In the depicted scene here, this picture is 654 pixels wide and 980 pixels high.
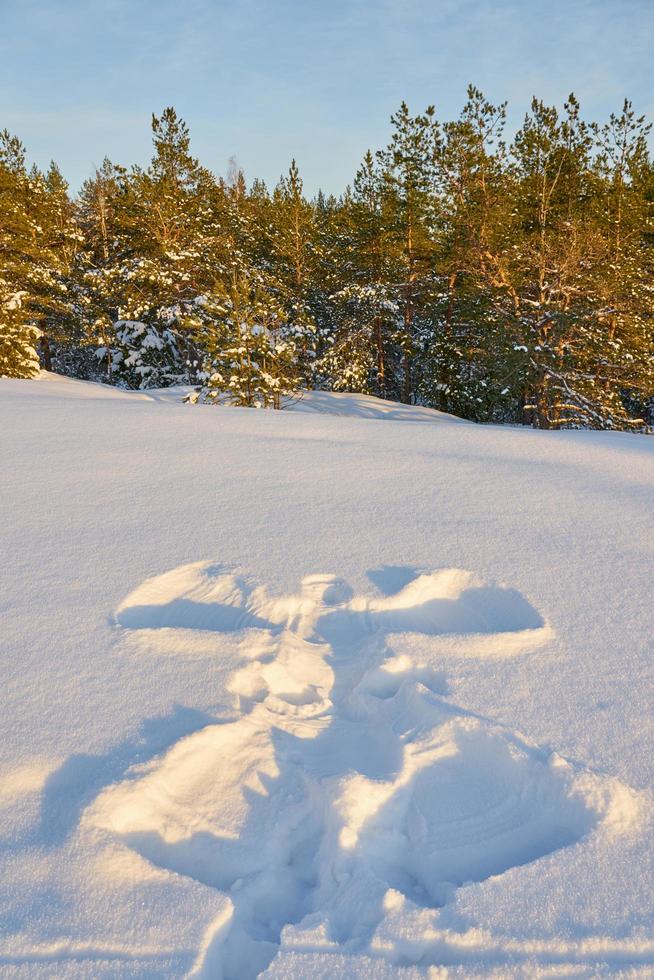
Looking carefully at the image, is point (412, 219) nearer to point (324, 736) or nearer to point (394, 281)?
point (394, 281)

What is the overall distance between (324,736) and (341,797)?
0.87 feet

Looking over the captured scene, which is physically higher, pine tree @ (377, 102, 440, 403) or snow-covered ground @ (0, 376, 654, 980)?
pine tree @ (377, 102, 440, 403)

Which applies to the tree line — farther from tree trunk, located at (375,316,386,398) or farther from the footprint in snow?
the footprint in snow

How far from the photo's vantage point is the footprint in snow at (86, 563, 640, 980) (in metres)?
1.29

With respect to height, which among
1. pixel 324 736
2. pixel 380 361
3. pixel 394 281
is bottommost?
pixel 324 736

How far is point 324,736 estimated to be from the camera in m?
1.72

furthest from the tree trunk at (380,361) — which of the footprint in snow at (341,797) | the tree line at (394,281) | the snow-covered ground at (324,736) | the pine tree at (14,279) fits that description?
the footprint in snow at (341,797)

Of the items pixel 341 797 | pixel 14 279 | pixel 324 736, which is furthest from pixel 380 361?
pixel 341 797

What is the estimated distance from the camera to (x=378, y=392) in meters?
19.4

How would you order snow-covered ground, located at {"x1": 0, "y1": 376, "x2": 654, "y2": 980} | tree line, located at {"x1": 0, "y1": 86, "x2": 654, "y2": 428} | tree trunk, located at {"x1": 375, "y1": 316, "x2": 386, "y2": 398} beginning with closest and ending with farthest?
snow-covered ground, located at {"x1": 0, "y1": 376, "x2": 654, "y2": 980} → tree line, located at {"x1": 0, "y1": 86, "x2": 654, "y2": 428} → tree trunk, located at {"x1": 375, "y1": 316, "x2": 386, "y2": 398}

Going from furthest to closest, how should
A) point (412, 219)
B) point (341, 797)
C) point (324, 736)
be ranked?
point (412, 219) < point (324, 736) < point (341, 797)

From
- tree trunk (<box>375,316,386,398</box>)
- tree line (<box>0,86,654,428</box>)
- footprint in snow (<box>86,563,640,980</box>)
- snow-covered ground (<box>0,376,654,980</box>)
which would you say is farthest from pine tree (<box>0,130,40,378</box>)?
footprint in snow (<box>86,563,640,980</box>)

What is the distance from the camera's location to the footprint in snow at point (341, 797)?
1288mm

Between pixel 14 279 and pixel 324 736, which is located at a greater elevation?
pixel 14 279
